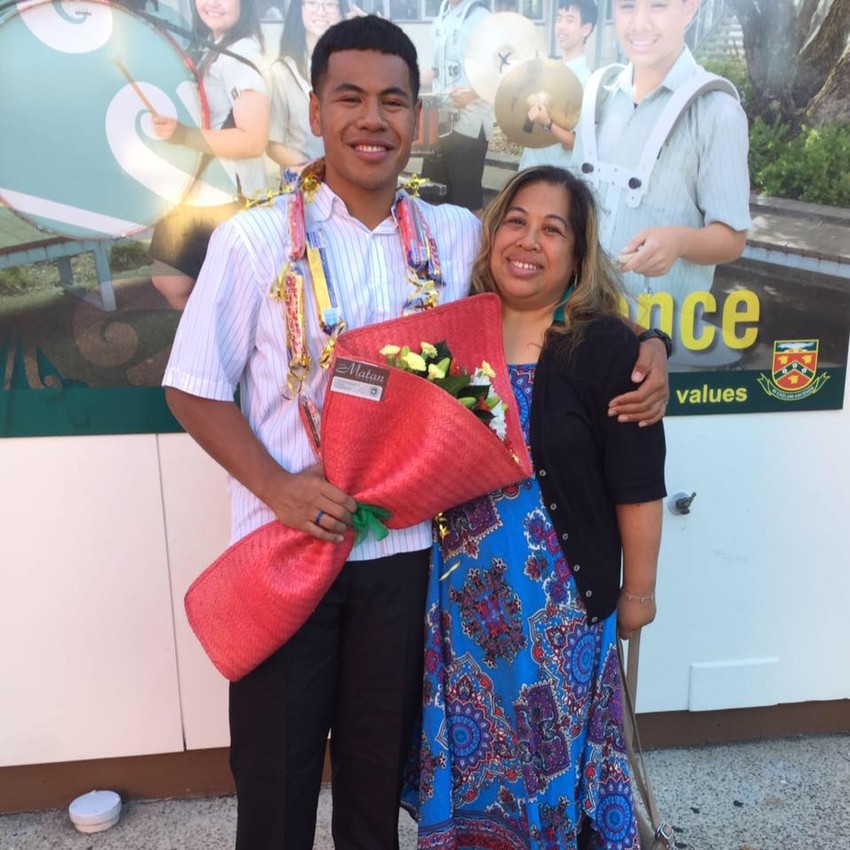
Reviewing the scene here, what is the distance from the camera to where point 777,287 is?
2564 mm

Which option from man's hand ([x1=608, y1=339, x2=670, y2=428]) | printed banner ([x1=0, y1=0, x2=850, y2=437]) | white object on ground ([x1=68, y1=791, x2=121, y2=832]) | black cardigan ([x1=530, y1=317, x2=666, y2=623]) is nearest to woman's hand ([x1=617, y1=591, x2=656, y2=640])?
black cardigan ([x1=530, y1=317, x2=666, y2=623])

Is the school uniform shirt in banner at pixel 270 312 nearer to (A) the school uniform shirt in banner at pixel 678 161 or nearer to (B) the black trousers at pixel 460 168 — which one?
(B) the black trousers at pixel 460 168

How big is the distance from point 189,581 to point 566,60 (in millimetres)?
2022

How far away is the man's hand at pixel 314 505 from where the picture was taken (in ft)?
5.29

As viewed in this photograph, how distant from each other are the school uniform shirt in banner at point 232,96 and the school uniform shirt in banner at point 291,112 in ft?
0.14

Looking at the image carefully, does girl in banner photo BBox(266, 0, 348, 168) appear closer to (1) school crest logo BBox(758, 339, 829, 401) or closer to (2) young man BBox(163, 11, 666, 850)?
(2) young man BBox(163, 11, 666, 850)

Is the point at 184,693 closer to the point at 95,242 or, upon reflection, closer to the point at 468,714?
the point at 468,714

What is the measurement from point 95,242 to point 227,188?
42 cm

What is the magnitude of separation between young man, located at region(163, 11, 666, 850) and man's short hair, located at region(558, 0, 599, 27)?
825 millimetres

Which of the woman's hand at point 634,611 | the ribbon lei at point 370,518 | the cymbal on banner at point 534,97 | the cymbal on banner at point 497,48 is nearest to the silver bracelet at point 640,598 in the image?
the woman's hand at point 634,611

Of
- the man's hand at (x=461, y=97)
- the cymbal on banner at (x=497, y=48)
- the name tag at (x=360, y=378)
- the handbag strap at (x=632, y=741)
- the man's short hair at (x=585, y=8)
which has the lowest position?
the handbag strap at (x=632, y=741)

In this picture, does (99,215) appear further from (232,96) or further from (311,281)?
(311,281)

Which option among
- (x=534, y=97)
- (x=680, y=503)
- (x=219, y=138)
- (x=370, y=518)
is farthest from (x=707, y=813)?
(x=219, y=138)

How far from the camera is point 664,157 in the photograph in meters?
2.43
